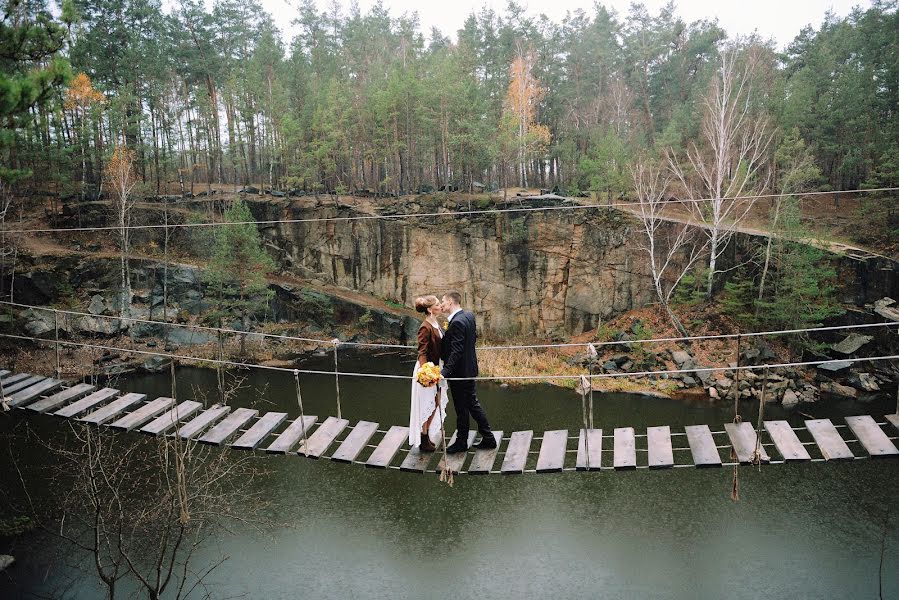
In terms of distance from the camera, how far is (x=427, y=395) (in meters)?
5.52

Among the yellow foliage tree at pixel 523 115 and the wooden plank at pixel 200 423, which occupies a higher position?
the yellow foliage tree at pixel 523 115

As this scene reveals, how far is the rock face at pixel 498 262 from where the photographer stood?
20.0m

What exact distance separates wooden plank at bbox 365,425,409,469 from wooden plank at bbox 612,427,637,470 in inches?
77.4

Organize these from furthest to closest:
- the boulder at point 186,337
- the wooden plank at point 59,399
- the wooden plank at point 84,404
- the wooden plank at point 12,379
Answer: the boulder at point 186,337 < the wooden plank at point 12,379 < the wooden plank at point 59,399 < the wooden plank at point 84,404

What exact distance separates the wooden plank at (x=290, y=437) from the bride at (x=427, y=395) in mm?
1245

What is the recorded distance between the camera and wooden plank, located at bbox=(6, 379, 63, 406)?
23.2 ft

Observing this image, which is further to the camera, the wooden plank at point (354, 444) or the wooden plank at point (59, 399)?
the wooden plank at point (59, 399)

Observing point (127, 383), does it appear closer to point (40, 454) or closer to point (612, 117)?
point (40, 454)

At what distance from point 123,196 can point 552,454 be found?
16886mm

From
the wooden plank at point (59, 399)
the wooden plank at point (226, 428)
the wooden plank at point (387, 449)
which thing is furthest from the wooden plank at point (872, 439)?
the wooden plank at point (59, 399)

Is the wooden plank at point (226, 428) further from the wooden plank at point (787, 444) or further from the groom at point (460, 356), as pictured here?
the wooden plank at point (787, 444)

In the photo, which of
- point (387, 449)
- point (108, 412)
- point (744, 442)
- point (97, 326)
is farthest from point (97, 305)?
point (744, 442)

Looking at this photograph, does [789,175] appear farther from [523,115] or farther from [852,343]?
[523,115]

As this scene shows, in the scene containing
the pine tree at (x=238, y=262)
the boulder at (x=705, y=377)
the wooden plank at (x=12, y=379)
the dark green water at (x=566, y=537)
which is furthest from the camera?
the pine tree at (x=238, y=262)
